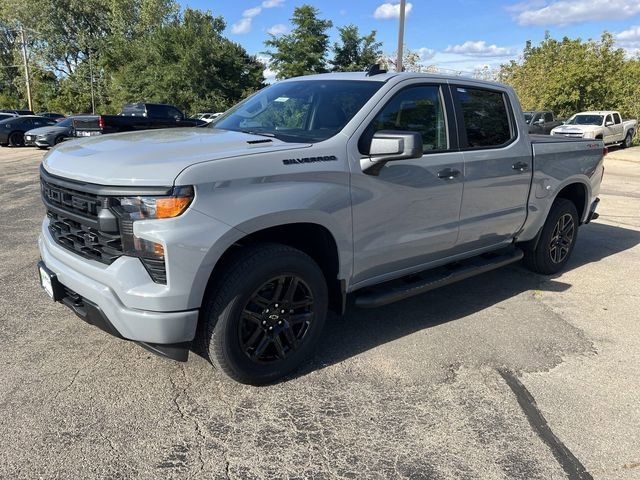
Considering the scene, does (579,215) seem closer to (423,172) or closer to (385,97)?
(423,172)

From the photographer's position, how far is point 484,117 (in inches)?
174

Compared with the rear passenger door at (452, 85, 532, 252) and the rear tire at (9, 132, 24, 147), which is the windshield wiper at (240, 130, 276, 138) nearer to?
the rear passenger door at (452, 85, 532, 252)

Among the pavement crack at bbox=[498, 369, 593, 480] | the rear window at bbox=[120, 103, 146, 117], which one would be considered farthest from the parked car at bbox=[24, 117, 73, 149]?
the pavement crack at bbox=[498, 369, 593, 480]

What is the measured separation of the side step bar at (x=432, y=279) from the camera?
360cm

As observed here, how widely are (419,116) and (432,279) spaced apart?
1257 millimetres

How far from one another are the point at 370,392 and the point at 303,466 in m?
0.79

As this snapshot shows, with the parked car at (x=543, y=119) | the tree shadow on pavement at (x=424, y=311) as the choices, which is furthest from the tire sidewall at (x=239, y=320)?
the parked car at (x=543, y=119)

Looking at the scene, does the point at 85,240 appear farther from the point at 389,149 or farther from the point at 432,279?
the point at 432,279

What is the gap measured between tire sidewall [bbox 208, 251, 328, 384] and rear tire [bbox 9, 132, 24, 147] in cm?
2394

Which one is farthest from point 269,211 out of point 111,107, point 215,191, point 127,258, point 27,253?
point 111,107

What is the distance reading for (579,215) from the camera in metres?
5.83

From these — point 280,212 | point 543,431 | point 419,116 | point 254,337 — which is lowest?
point 543,431

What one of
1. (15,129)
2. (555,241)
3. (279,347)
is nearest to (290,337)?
(279,347)

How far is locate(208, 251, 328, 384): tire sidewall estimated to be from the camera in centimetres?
289
